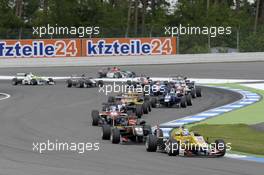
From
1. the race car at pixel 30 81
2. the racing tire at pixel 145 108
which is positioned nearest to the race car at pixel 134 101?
the racing tire at pixel 145 108

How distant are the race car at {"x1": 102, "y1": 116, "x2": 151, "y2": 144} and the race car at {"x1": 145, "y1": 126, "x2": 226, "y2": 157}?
4.94 ft

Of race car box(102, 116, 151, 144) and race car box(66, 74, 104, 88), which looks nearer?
race car box(102, 116, 151, 144)

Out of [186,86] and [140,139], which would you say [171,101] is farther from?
[140,139]

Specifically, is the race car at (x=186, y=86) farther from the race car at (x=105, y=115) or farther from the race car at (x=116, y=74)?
the race car at (x=116, y=74)

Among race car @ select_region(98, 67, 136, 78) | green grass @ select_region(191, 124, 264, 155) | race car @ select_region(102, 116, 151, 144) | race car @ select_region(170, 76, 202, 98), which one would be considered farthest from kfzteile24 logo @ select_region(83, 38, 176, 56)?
race car @ select_region(102, 116, 151, 144)

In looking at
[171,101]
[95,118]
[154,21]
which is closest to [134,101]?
[171,101]

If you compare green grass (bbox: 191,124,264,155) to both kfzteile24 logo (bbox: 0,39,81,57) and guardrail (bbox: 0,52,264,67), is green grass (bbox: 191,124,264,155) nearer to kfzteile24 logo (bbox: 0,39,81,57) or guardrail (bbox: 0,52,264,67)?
guardrail (bbox: 0,52,264,67)

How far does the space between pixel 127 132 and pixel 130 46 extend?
32.3 metres

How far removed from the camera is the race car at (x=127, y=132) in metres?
16.7

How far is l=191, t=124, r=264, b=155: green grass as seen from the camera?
15.4 m

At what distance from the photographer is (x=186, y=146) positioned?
48.0ft

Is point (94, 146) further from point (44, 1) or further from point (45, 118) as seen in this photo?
point (44, 1)

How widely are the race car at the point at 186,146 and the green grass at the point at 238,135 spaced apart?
3.10 ft

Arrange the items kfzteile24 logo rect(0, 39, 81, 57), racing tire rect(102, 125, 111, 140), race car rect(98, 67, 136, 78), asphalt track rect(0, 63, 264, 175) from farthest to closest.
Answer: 1. kfzteile24 logo rect(0, 39, 81, 57)
2. race car rect(98, 67, 136, 78)
3. racing tire rect(102, 125, 111, 140)
4. asphalt track rect(0, 63, 264, 175)
